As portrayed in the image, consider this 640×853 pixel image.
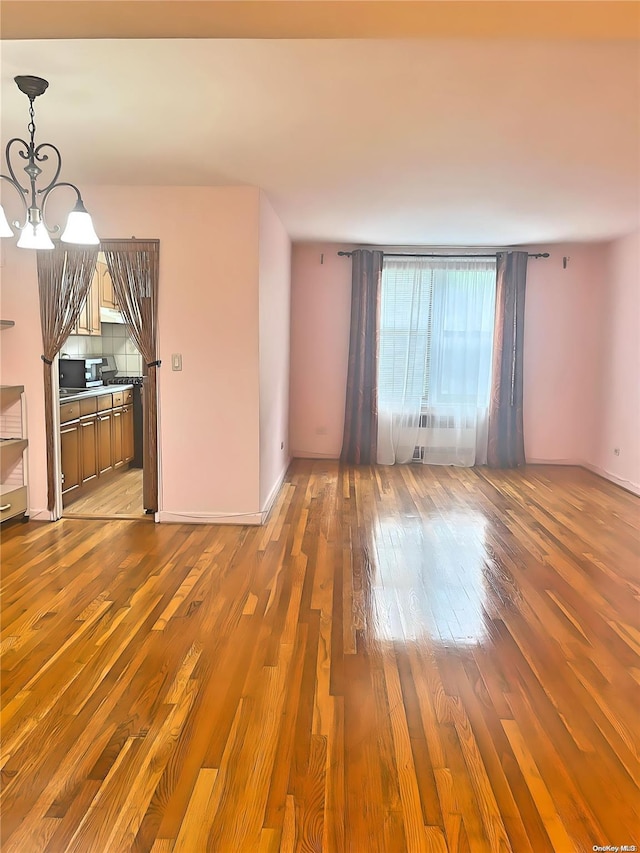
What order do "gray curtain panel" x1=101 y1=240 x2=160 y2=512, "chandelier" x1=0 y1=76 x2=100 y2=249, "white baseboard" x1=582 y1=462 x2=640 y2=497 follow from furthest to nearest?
"white baseboard" x1=582 y1=462 x2=640 y2=497 < "gray curtain panel" x1=101 y1=240 x2=160 y2=512 < "chandelier" x1=0 y1=76 x2=100 y2=249

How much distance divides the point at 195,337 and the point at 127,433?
243cm

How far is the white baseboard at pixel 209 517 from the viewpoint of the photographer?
481cm

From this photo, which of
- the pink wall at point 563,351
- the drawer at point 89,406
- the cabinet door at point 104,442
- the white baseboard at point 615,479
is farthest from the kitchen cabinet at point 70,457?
the white baseboard at point 615,479

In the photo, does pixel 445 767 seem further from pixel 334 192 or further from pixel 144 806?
pixel 334 192

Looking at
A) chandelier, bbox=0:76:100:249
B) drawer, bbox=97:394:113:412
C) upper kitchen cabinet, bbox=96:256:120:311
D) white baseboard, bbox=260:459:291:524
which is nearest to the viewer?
chandelier, bbox=0:76:100:249

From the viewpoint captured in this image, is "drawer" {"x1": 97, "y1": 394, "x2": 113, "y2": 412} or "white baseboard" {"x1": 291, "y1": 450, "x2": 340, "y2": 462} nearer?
"drawer" {"x1": 97, "y1": 394, "x2": 113, "y2": 412}

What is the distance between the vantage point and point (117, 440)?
20.9ft

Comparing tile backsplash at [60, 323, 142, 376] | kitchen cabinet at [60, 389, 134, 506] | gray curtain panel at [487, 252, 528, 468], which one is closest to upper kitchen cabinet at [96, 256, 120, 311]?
tile backsplash at [60, 323, 142, 376]

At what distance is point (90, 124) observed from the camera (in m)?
3.27

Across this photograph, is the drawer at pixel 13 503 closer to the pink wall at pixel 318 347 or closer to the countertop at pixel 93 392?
the countertop at pixel 93 392

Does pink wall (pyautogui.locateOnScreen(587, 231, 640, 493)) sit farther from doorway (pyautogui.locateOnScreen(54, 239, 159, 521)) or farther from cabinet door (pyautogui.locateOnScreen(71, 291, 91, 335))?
cabinet door (pyautogui.locateOnScreen(71, 291, 91, 335))

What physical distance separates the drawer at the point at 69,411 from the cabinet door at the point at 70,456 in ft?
0.18

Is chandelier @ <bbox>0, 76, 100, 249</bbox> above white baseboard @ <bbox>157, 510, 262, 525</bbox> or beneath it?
above

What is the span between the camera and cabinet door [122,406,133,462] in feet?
21.5
